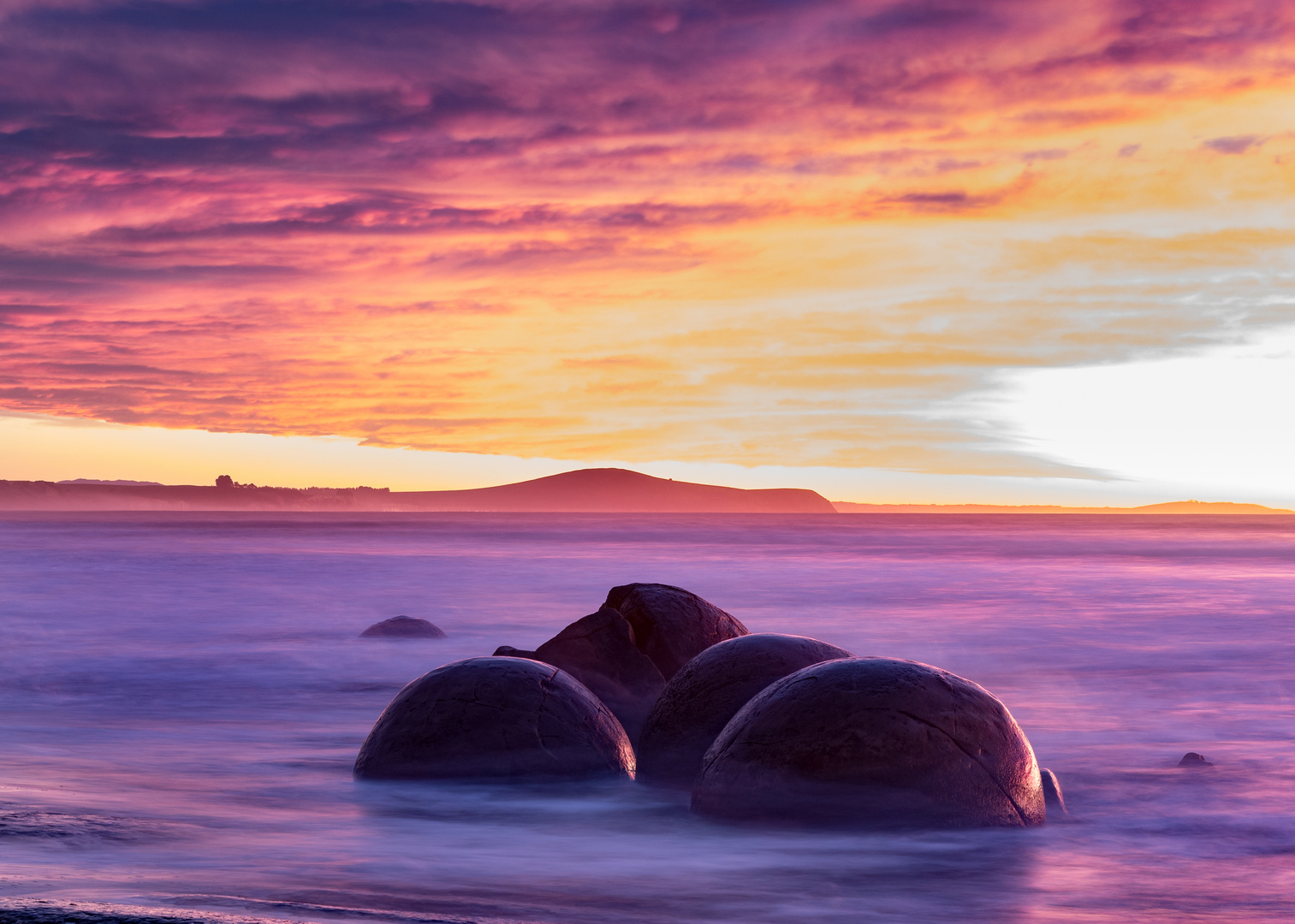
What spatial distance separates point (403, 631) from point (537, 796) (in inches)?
626

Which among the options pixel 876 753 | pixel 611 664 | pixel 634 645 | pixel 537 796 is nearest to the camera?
pixel 876 753

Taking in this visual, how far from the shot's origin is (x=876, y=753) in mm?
7148

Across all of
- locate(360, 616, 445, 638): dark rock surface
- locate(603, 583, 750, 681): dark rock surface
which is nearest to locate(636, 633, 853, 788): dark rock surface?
locate(603, 583, 750, 681): dark rock surface

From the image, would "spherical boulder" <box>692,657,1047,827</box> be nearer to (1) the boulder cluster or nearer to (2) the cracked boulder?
(1) the boulder cluster

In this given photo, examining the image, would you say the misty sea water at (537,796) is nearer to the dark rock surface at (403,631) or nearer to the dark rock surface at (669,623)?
the dark rock surface at (403,631)

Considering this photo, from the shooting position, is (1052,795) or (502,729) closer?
(502,729)

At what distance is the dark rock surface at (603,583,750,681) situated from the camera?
11070 mm

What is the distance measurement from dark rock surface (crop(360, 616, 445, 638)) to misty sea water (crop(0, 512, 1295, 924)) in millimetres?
389

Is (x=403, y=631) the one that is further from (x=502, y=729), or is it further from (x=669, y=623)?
(x=502, y=729)

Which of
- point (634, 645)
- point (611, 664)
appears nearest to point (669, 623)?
point (634, 645)

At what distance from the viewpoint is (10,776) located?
984 cm

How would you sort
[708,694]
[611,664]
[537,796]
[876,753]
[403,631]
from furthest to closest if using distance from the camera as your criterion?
[403,631], [611,664], [708,694], [537,796], [876,753]

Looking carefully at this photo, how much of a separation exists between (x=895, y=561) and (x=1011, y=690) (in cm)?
4258

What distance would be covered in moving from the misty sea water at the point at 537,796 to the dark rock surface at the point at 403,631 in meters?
0.39
